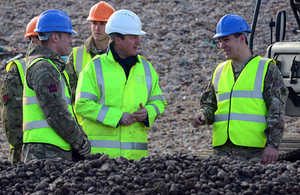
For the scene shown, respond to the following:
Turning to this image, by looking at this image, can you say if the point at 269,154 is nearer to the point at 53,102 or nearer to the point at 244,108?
the point at 244,108

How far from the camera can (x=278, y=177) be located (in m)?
3.26

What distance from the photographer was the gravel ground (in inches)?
361

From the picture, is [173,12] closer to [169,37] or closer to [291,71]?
[169,37]

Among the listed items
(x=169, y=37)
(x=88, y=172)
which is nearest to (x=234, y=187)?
(x=88, y=172)

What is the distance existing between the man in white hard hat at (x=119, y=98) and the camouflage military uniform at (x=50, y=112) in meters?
0.35

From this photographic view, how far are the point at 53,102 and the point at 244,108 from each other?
1939 millimetres

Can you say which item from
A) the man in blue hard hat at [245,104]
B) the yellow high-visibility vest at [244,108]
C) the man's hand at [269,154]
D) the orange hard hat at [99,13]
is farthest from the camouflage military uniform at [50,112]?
the orange hard hat at [99,13]

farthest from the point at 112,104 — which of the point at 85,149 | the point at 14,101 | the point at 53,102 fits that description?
the point at 14,101

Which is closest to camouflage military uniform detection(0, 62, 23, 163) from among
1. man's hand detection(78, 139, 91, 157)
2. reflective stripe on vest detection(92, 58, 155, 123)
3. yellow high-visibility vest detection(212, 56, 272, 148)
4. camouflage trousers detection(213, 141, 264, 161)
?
reflective stripe on vest detection(92, 58, 155, 123)

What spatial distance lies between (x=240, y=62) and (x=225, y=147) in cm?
95

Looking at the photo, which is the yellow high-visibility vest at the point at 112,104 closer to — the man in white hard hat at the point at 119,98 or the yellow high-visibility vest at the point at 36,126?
the man in white hard hat at the point at 119,98

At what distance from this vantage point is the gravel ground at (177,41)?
9.16 m

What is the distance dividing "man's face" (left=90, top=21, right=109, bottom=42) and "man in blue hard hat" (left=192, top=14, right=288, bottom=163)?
1.64 m

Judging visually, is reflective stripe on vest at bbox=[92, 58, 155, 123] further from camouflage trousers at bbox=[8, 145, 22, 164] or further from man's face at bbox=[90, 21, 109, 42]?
camouflage trousers at bbox=[8, 145, 22, 164]
